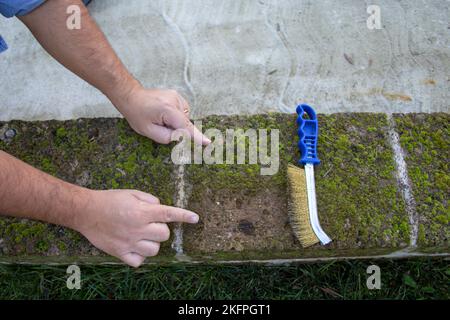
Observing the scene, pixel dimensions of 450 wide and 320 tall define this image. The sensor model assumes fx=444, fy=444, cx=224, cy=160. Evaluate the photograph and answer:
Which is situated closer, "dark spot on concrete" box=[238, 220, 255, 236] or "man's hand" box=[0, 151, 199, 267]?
"man's hand" box=[0, 151, 199, 267]

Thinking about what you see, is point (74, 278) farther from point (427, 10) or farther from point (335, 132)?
point (427, 10)

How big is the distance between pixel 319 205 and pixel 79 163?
0.99 meters

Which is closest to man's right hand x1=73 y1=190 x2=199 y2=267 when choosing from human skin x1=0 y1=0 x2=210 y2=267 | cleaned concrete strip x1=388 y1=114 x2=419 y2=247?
human skin x1=0 y1=0 x2=210 y2=267

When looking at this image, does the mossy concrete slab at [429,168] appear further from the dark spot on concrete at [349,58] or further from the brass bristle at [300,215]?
the dark spot on concrete at [349,58]

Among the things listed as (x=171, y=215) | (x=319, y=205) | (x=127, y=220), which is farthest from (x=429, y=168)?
(x=127, y=220)

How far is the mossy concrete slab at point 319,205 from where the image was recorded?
170cm

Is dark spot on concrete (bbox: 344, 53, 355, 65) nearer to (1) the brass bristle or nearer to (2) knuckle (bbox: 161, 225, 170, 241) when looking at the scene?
(1) the brass bristle

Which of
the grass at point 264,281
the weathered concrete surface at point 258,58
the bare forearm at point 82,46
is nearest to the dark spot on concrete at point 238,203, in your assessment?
the grass at point 264,281

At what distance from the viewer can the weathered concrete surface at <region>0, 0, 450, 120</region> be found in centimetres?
242

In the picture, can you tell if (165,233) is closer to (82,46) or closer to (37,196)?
(37,196)

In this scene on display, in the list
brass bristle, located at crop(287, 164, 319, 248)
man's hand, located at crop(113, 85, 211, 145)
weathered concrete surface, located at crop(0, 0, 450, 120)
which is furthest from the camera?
weathered concrete surface, located at crop(0, 0, 450, 120)

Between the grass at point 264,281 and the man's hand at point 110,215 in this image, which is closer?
the man's hand at point 110,215

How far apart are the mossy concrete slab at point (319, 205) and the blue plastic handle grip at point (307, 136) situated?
0.04m

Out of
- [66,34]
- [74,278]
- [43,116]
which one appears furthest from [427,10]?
[74,278]
